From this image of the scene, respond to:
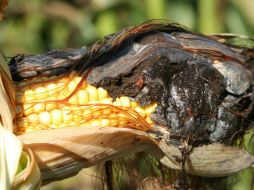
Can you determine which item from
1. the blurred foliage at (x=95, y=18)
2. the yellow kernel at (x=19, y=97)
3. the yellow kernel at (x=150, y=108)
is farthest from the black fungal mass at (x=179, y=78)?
the blurred foliage at (x=95, y=18)

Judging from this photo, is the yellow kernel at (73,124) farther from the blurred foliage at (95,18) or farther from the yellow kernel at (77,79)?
the blurred foliage at (95,18)

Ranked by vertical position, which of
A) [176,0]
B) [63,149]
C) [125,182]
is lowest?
[125,182]

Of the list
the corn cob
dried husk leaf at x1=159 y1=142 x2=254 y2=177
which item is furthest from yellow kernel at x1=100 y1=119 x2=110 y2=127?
dried husk leaf at x1=159 y1=142 x2=254 y2=177

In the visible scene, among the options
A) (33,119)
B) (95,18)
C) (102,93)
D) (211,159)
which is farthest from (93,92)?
(95,18)

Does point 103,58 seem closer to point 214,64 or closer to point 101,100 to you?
point 101,100

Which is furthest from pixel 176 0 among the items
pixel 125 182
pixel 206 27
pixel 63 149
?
pixel 63 149

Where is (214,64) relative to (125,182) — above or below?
above
